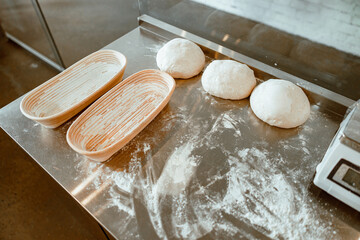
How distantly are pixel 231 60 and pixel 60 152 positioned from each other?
0.82 metres

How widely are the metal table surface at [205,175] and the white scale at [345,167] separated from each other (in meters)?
0.05

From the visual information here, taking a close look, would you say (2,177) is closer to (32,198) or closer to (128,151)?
(32,198)

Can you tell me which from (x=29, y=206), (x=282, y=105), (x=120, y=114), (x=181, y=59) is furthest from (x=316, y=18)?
(x=29, y=206)

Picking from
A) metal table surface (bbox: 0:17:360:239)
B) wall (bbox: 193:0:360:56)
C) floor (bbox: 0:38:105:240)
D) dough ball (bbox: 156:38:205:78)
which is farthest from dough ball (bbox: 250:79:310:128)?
floor (bbox: 0:38:105:240)

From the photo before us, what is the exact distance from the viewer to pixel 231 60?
3.89 feet

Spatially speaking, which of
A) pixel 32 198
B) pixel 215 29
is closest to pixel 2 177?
pixel 32 198

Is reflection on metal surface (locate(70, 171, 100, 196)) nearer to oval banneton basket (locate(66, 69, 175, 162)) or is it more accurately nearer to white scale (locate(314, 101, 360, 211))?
oval banneton basket (locate(66, 69, 175, 162))

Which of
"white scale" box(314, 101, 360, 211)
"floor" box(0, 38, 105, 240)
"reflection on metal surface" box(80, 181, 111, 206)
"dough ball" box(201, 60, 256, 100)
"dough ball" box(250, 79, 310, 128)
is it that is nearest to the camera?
"white scale" box(314, 101, 360, 211)

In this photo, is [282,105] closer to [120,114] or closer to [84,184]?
[120,114]

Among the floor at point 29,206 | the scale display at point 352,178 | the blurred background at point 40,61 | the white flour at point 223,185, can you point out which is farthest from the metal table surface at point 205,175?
the floor at point 29,206

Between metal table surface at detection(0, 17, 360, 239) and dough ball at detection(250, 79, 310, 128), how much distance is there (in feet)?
0.13

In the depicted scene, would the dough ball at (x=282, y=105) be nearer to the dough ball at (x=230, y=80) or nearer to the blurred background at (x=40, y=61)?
the dough ball at (x=230, y=80)

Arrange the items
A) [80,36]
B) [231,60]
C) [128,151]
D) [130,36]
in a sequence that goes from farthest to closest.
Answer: [80,36], [130,36], [231,60], [128,151]

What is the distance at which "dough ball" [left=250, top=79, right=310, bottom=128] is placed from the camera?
37.9 inches
